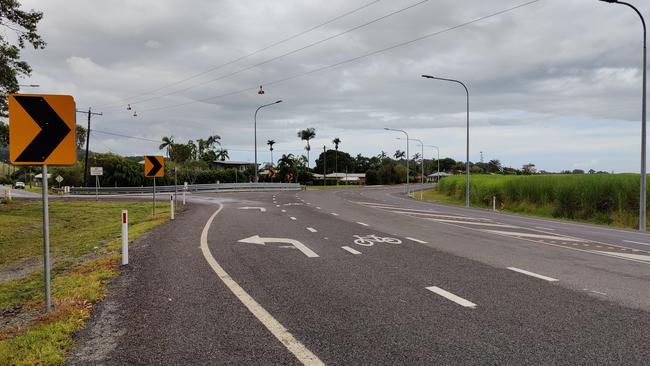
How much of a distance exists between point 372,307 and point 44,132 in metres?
4.42

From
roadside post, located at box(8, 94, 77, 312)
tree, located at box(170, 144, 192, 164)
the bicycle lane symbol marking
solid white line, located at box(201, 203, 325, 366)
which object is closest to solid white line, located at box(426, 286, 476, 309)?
solid white line, located at box(201, 203, 325, 366)

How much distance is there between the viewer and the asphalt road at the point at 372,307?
4.14 m

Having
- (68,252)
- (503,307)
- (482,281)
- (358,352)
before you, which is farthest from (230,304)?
(68,252)

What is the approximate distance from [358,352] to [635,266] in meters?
7.14

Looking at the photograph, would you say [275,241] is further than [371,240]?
No

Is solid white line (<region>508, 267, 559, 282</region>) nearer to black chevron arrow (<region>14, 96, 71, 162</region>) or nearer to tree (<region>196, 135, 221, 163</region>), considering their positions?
black chevron arrow (<region>14, 96, 71, 162</region>)

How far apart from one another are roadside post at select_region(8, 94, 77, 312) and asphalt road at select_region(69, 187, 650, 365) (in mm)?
1844

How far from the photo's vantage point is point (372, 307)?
5551 millimetres

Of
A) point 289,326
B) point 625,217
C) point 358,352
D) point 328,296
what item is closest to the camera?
point 358,352

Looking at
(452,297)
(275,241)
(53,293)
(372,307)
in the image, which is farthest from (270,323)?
(275,241)

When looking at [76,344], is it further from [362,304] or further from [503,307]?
[503,307]

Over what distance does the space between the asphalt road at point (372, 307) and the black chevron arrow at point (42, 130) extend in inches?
78.5

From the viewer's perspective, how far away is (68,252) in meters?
12.4

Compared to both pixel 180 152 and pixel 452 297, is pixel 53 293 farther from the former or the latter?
pixel 180 152
